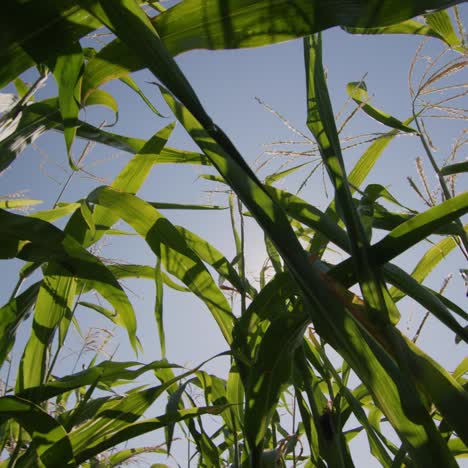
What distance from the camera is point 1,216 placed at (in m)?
0.54

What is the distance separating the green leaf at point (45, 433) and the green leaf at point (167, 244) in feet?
0.91

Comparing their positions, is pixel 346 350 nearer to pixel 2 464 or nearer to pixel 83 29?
pixel 83 29

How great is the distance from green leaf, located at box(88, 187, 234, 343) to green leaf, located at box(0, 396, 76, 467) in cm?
28

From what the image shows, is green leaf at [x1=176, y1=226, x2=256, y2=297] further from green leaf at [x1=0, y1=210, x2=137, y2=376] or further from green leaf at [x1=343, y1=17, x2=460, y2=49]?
green leaf at [x1=343, y1=17, x2=460, y2=49]

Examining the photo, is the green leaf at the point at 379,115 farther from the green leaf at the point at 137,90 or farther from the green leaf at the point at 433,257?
the green leaf at the point at 137,90

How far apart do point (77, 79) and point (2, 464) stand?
73 cm

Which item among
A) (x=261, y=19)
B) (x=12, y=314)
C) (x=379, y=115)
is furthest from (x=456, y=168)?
(x=12, y=314)

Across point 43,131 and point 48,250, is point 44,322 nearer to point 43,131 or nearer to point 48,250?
point 48,250

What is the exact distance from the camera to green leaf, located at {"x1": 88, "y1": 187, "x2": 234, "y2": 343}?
2.12ft

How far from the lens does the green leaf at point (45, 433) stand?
0.57 metres

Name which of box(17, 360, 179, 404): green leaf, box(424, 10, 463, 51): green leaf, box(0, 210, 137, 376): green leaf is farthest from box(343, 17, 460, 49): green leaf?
box(17, 360, 179, 404): green leaf

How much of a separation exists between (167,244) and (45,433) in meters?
0.32

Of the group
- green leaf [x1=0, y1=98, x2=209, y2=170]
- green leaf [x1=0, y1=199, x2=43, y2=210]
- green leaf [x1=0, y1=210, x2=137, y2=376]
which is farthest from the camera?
green leaf [x1=0, y1=199, x2=43, y2=210]

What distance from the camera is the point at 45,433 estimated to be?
58cm
